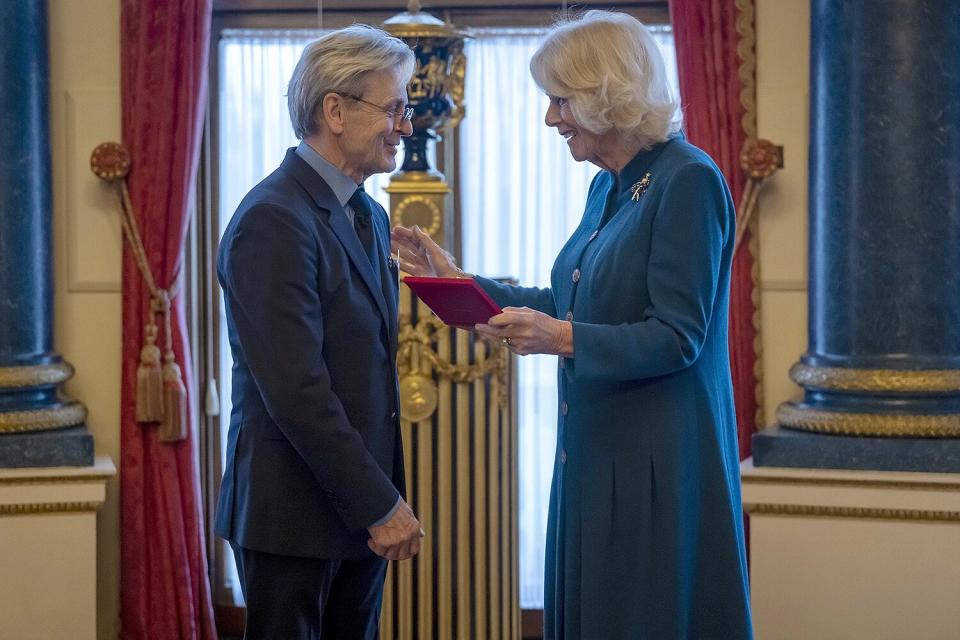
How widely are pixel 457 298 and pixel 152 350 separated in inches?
77.8

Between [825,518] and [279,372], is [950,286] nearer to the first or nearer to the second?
[825,518]

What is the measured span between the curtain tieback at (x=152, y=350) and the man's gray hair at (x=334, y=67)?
1.81 m

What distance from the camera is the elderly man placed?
1.90 metres

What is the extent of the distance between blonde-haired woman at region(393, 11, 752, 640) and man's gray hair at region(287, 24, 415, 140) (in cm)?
30

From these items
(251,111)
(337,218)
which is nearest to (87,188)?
(251,111)

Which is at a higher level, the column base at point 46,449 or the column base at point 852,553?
the column base at point 46,449

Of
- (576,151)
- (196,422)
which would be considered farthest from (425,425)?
(576,151)

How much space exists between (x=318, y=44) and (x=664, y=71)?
595 mm

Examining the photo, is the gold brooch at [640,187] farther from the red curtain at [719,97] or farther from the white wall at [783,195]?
the white wall at [783,195]

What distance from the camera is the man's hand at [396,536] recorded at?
1.97 metres

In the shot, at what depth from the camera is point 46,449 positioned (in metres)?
3.45

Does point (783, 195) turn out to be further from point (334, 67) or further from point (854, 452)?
point (334, 67)

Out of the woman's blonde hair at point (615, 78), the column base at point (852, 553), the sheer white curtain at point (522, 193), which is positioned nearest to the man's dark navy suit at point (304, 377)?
the woman's blonde hair at point (615, 78)

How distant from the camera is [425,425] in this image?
340cm
